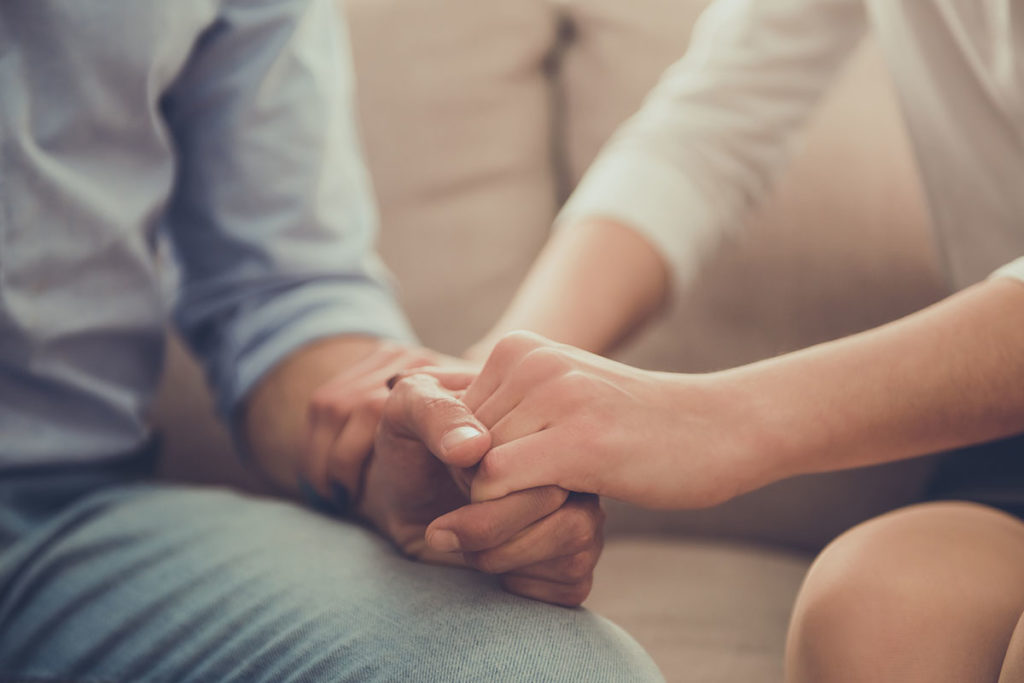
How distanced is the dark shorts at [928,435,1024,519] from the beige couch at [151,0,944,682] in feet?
0.55

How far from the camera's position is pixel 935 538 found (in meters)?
0.47

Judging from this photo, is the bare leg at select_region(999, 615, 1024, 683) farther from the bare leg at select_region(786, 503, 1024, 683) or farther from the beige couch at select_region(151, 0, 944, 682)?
the beige couch at select_region(151, 0, 944, 682)

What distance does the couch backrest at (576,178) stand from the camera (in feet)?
2.71

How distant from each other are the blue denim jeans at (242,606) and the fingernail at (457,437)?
3.4 inches

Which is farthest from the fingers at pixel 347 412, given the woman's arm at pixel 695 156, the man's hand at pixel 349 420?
the woman's arm at pixel 695 156

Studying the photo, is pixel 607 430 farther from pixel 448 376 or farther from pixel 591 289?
pixel 591 289

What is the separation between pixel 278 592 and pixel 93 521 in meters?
0.18

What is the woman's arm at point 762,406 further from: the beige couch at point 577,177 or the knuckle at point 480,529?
the beige couch at point 577,177

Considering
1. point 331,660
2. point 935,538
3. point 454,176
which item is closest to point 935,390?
point 935,538

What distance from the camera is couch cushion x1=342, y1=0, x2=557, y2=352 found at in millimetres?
915

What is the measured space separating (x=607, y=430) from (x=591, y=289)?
0.25 metres

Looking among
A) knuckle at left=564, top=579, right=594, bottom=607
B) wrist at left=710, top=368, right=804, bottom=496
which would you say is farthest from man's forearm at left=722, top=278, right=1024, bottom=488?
knuckle at left=564, top=579, right=594, bottom=607

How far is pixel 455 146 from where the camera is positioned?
937mm

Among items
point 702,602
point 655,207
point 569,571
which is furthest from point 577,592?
point 655,207
